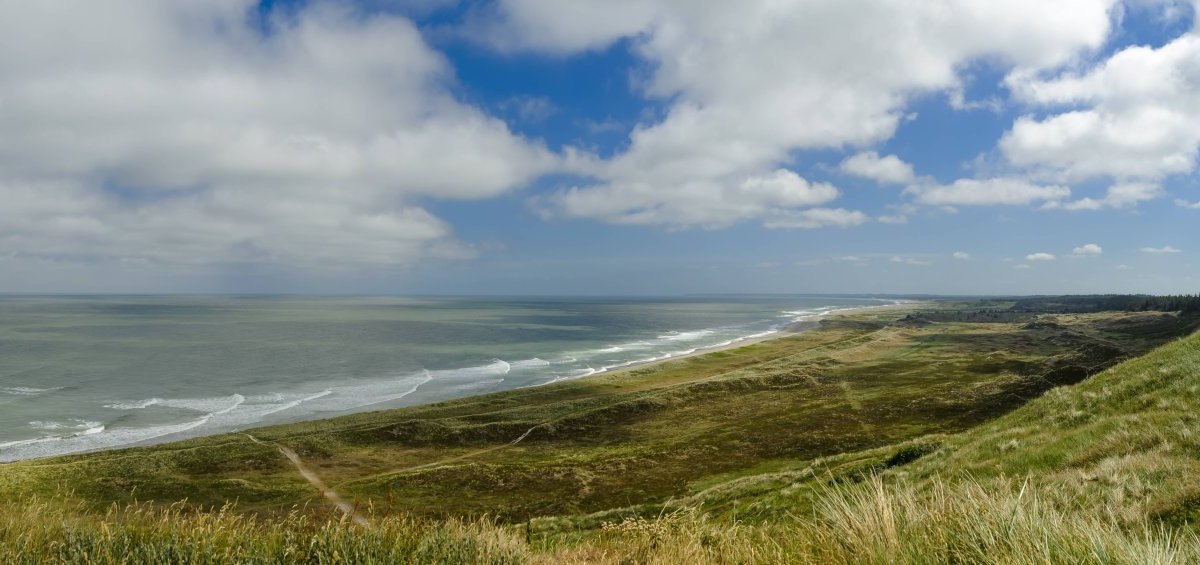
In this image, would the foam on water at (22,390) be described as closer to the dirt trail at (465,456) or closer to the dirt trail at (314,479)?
the dirt trail at (314,479)

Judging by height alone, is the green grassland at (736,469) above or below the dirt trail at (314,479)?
above

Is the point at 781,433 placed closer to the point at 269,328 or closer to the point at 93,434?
the point at 93,434

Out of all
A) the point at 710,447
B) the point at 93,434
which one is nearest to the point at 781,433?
the point at 710,447

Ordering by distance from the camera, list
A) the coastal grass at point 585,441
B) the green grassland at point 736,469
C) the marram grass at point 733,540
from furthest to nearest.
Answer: the coastal grass at point 585,441 < the green grassland at point 736,469 < the marram grass at point 733,540

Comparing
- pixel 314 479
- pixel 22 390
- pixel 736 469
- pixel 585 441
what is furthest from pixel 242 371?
pixel 736 469

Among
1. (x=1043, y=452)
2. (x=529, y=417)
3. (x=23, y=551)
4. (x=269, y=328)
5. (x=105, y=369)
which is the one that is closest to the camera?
(x=23, y=551)

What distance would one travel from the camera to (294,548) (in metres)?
6.50

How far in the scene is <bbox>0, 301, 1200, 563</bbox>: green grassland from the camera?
625cm

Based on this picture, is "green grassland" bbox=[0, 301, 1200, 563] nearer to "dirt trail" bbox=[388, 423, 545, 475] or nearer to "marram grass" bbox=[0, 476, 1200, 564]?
"marram grass" bbox=[0, 476, 1200, 564]

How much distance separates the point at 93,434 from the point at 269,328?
10441 centimetres

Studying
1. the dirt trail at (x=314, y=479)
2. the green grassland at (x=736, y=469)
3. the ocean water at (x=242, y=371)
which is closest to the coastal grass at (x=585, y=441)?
the green grassland at (x=736, y=469)

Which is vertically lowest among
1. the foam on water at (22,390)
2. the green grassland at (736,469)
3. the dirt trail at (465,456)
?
the dirt trail at (465,456)

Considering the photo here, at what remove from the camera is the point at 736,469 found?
104 ft

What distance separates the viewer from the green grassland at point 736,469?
6250mm
